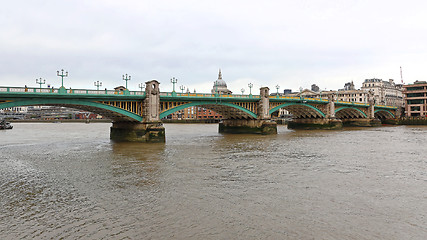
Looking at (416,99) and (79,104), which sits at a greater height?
(416,99)

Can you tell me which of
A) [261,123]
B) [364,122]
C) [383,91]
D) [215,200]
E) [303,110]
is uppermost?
[383,91]

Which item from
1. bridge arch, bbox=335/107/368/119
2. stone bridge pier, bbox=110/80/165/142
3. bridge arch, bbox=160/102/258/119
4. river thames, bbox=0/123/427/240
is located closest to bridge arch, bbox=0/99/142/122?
stone bridge pier, bbox=110/80/165/142

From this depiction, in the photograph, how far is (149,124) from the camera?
36.3 m

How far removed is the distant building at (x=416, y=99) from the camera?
96750 mm

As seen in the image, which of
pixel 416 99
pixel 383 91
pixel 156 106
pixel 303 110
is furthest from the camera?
pixel 383 91

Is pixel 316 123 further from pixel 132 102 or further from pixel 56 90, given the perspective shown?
pixel 56 90

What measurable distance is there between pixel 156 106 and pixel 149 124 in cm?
238

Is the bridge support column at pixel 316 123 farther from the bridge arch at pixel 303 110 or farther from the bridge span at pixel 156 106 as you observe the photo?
the bridge arch at pixel 303 110

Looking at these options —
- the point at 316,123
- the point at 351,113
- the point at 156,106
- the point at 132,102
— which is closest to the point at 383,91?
the point at 351,113

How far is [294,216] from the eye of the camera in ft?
33.2

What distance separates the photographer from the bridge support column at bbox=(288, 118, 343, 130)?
67.1m

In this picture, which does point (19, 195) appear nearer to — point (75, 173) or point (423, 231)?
point (75, 173)

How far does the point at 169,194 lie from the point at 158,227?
380cm

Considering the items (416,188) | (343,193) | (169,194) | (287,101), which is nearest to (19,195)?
(169,194)
